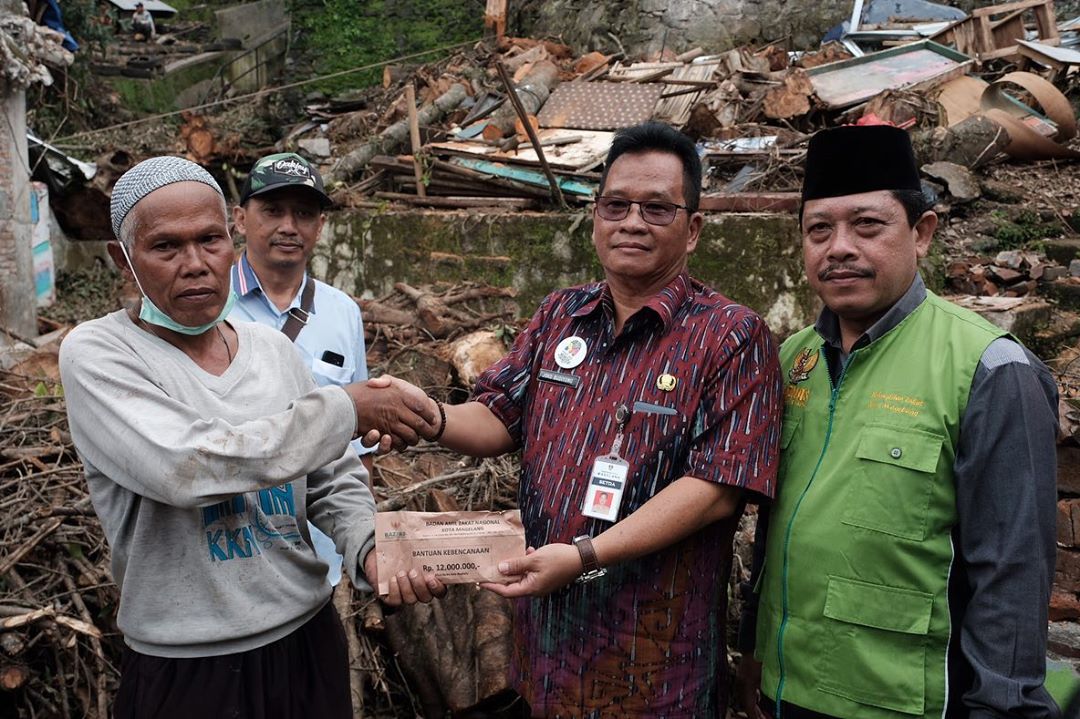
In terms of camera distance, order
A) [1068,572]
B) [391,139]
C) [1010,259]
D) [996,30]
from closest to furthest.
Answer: [1068,572]
[1010,259]
[391,139]
[996,30]

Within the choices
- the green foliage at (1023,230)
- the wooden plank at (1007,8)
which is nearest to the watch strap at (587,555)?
the green foliage at (1023,230)

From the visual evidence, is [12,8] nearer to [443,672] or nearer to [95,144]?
[95,144]

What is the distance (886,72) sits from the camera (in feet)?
37.2

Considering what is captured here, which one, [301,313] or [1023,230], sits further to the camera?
[1023,230]

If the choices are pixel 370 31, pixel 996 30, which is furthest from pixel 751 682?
pixel 370 31

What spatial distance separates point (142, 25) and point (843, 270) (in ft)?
76.0

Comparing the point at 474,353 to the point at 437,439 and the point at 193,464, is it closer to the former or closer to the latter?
the point at 437,439

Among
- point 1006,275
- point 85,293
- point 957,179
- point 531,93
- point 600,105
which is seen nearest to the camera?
point 1006,275

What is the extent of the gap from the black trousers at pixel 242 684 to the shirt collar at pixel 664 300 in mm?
1192

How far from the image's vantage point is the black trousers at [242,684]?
2.22 metres

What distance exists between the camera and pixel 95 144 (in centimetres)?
1606

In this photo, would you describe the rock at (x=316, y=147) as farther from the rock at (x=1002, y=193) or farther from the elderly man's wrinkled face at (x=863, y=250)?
the elderly man's wrinkled face at (x=863, y=250)

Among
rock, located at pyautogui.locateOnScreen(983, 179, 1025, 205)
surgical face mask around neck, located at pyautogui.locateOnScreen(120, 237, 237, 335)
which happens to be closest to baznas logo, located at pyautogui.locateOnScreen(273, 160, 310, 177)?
surgical face mask around neck, located at pyautogui.locateOnScreen(120, 237, 237, 335)

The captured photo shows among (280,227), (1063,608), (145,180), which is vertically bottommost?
(1063,608)
